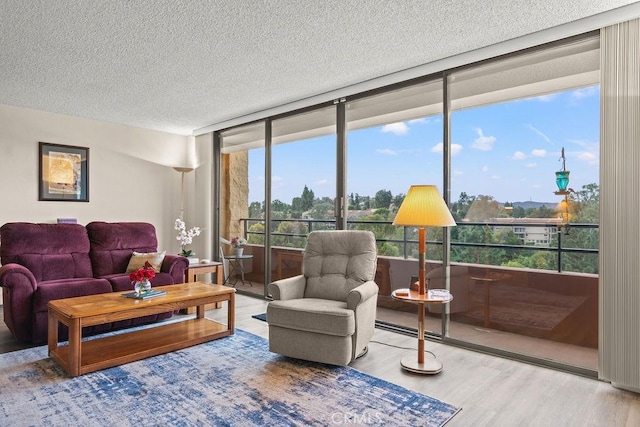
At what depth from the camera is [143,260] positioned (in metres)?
4.39

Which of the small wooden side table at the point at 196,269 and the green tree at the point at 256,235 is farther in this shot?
the green tree at the point at 256,235

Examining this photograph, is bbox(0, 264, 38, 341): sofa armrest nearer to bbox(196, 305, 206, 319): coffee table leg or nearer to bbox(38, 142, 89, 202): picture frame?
bbox(196, 305, 206, 319): coffee table leg

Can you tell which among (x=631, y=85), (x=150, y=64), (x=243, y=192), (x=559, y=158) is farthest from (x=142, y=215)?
(x=631, y=85)

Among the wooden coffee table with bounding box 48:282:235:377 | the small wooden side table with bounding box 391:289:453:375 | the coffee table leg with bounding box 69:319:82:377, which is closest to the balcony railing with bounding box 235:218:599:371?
the small wooden side table with bounding box 391:289:453:375

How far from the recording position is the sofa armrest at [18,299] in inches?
129

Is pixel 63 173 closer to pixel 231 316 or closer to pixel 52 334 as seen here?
pixel 52 334

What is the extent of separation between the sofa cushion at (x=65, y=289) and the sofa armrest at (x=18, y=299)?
0.06 meters

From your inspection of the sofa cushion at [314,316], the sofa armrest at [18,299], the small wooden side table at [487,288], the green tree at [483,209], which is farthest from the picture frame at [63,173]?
the small wooden side table at [487,288]

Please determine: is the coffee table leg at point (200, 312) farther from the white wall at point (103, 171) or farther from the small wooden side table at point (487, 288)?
the small wooden side table at point (487, 288)

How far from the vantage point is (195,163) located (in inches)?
252

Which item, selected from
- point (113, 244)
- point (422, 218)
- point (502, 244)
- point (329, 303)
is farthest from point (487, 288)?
point (113, 244)

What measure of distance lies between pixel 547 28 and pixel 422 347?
8.33 ft

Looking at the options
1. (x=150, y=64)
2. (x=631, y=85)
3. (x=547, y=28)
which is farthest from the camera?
(x=150, y=64)

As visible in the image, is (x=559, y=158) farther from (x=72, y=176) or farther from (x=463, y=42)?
(x=72, y=176)
